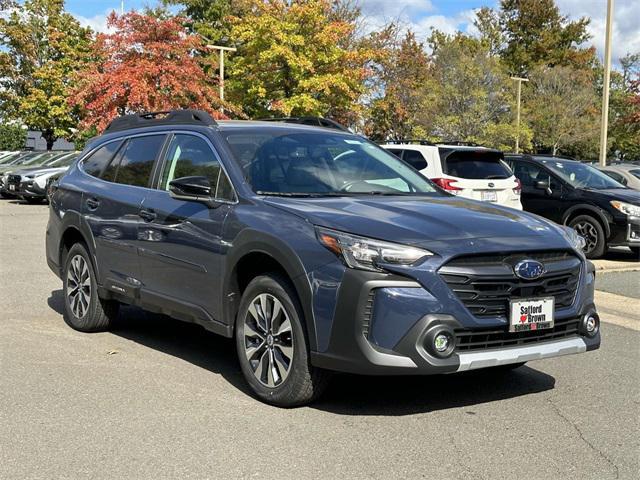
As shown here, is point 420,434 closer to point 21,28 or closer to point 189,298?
point 189,298

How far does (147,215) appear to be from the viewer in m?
5.73

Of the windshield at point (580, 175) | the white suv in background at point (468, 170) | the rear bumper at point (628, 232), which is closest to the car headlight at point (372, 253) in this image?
the white suv in background at point (468, 170)

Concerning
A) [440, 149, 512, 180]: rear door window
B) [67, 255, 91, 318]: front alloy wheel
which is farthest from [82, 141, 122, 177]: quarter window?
[440, 149, 512, 180]: rear door window

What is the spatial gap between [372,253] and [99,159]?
3.71 metres

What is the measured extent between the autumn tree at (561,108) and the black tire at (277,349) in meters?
43.0

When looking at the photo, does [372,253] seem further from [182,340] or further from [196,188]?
[182,340]

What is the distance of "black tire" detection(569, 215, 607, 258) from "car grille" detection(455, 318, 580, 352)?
8.00 m

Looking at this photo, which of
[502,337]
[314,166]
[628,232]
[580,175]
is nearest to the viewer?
[502,337]

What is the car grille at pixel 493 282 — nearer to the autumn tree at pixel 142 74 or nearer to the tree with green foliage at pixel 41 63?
the autumn tree at pixel 142 74

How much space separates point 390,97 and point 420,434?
38214 millimetres

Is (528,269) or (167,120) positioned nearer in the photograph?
(528,269)

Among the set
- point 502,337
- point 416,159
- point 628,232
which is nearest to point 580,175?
point 628,232

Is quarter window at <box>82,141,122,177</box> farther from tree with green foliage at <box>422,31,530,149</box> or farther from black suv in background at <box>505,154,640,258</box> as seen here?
tree with green foliage at <box>422,31,530,149</box>

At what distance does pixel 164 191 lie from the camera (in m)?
5.74
